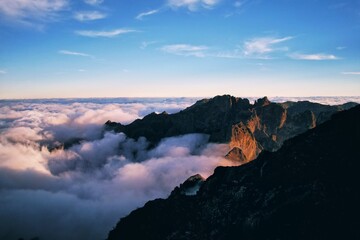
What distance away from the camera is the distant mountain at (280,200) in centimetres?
8307

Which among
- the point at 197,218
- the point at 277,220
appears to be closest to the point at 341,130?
the point at 277,220

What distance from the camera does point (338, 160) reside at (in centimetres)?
9300

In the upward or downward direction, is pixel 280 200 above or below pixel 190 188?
above

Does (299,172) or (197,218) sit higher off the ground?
(299,172)

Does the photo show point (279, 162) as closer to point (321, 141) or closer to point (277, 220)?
point (321, 141)

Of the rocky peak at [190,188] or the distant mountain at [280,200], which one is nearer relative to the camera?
the distant mountain at [280,200]

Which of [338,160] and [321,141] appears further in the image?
[321,141]

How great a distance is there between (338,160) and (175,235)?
45.3m

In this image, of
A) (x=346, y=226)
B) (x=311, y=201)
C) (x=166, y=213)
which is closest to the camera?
(x=346, y=226)

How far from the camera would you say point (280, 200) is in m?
93.6

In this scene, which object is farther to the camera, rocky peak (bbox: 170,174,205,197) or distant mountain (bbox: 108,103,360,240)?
rocky peak (bbox: 170,174,205,197)

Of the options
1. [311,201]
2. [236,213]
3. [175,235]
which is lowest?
[175,235]

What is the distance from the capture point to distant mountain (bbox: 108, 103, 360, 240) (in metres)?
83.1

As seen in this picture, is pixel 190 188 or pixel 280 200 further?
pixel 190 188
